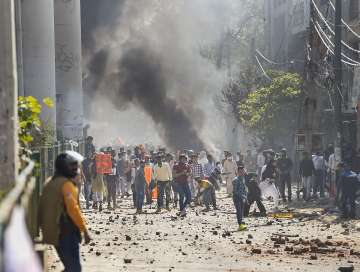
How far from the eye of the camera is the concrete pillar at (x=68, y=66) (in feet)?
122

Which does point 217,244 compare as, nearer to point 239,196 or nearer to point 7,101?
point 239,196

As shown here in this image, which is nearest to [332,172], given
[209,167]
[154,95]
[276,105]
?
[209,167]

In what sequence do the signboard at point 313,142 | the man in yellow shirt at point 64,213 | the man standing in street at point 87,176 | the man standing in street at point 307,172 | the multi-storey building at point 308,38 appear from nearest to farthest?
the man in yellow shirt at point 64,213 < the man standing in street at point 87,176 < the man standing in street at point 307,172 < the signboard at point 313,142 < the multi-storey building at point 308,38

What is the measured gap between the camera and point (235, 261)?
1263cm

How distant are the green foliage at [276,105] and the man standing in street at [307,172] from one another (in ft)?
45.6

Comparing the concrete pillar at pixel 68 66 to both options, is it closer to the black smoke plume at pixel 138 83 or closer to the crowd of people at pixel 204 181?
the crowd of people at pixel 204 181

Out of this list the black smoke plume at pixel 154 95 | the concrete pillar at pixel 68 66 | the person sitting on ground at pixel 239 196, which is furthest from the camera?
the black smoke plume at pixel 154 95

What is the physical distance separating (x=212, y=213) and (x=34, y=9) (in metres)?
10.8

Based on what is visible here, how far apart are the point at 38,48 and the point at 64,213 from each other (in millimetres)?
22720

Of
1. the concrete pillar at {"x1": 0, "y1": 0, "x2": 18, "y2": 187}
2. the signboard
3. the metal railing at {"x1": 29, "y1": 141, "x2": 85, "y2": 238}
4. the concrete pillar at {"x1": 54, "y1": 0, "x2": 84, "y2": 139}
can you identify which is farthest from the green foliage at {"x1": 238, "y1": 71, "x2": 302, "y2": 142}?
the concrete pillar at {"x1": 0, "y1": 0, "x2": 18, "y2": 187}

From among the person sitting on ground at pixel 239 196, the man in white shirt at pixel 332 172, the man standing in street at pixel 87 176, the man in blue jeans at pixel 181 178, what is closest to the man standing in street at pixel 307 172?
the man in white shirt at pixel 332 172

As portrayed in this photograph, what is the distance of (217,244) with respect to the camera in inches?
587

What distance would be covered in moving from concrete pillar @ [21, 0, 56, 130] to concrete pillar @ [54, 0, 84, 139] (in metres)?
5.60

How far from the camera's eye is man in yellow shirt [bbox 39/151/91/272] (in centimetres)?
831
